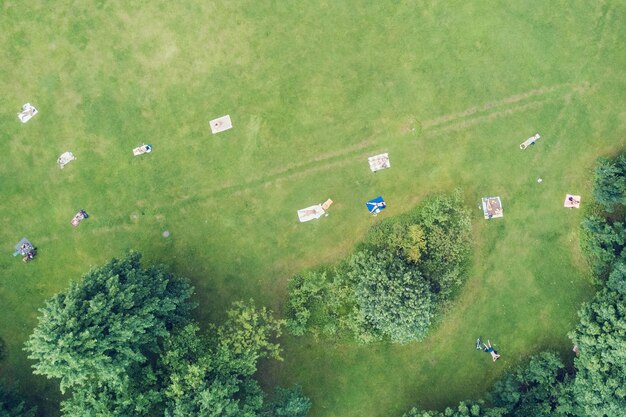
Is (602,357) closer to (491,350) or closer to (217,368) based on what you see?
A: (491,350)

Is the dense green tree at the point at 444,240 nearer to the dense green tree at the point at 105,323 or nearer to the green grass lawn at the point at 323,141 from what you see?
the green grass lawn at the point at 323,141

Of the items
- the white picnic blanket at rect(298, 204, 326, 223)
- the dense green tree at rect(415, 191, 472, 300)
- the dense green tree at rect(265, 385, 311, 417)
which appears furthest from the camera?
the white picnic blanket at rect(298, 204, 326, 223)

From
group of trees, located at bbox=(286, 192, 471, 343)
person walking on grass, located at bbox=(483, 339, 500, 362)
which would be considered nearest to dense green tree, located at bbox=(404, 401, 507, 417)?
person walking on grass, located at bbox=(483, 339, 500, 362)

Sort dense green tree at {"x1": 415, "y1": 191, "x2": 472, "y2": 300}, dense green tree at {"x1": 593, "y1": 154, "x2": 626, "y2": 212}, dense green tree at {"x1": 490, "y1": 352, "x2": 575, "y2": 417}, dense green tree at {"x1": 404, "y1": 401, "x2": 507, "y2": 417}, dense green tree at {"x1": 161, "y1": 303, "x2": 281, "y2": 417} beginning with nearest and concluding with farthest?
dense green tree at {"x1": 161, "y1": 303, "x2": 281, "y2": 417} < dense green tree at {"x1": 404, "y1": 401, "x2": 507, "y2": 417} < dense green tree at {"x1": 490, "y1": 352, "x2": 575, "y2": 417} < dense green tree at {"x1": 593, "y1": 154, "x2": 626, "y2": 212} < dense green tree at {"x1": 415, "y1": 191, "x2": 472, "y2": 300}

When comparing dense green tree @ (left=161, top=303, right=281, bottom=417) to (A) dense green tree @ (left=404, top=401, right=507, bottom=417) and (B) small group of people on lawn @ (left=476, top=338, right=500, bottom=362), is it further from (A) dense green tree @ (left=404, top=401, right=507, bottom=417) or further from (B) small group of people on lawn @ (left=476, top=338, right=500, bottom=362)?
(B) small group of people on lawn @ (left=476, top=338, right=500, bottom=362)

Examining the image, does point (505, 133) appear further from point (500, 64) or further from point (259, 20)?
point (259, 20)

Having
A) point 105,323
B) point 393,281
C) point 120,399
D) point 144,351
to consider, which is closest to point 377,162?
point 393,281

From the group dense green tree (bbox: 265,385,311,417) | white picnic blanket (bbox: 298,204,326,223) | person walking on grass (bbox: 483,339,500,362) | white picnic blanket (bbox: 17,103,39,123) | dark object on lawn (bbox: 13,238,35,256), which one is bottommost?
person walking on grass (bbox: 483,339,500,362)

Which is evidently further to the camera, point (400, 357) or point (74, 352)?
point (400, 357)

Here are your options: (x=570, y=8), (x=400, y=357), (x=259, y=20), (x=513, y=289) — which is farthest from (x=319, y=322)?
(x=570, y=8)
